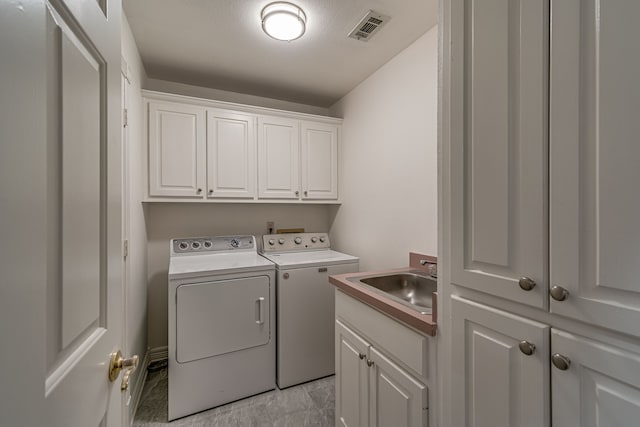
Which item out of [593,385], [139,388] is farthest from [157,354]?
[593,385]

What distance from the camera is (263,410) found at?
1938 mm

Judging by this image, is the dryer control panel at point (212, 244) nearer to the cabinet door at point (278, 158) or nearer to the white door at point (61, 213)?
the cabinet door at point (278, 158)

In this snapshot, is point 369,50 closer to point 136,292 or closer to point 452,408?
point 452,408

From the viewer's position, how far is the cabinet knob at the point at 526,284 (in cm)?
71

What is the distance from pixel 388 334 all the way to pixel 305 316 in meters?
1.12

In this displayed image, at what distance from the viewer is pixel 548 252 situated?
684mm

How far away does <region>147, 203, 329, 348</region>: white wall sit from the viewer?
2.53 metres

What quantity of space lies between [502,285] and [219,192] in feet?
7.23

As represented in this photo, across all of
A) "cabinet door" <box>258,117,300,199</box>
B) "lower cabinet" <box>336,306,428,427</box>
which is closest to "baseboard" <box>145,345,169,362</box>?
"cabinet door" <box>258,117,300,199</box>

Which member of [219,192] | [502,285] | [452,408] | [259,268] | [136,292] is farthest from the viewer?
[219,192]

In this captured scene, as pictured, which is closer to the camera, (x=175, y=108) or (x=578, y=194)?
(x=578, y=194)

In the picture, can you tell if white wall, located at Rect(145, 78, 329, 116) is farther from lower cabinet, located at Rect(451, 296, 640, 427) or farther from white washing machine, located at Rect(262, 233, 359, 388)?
lower cabinet, located at Rect(451, 296, 640, 427)

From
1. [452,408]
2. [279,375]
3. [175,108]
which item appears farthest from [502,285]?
[175,108]

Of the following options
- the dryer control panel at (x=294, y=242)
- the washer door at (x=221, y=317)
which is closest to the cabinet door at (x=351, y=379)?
the washer door at (x=221, y=317)
